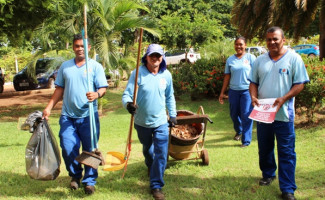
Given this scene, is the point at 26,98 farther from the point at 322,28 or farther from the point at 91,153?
the point at 322,28

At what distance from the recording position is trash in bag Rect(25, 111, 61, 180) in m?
3.96

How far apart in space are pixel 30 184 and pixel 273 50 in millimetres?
3854

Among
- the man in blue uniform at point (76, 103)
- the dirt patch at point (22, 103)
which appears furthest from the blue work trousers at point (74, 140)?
the dirt patch at point (22, 103)

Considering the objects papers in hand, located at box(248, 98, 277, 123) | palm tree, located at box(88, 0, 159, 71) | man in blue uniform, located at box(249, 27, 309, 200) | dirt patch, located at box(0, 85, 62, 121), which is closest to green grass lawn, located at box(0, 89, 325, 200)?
man in blue uniform, located at box(249, 27, 309, 200)

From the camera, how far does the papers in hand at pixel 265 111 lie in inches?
147

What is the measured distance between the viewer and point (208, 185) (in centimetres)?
438

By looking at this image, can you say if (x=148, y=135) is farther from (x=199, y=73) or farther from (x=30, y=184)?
(x=199, y=73)

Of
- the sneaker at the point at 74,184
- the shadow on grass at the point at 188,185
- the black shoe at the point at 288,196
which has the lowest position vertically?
the shadow on grass at the point at 188,185

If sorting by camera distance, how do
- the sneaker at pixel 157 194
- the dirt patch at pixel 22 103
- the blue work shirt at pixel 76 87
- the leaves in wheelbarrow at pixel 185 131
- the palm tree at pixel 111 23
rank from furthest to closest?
the dirt patch at pixel 22 103, the palm tree at pixel 111 23, the leaves in wheelbarrow at pixel 185 131, the blue work shirt at pixel 76 87, the sneaker at pixel 157 194

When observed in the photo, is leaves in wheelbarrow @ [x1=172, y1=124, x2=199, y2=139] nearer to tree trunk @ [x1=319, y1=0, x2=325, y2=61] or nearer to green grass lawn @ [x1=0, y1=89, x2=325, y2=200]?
green grass lawn @ [x1=0, y1=89, x2=325, y2=200]

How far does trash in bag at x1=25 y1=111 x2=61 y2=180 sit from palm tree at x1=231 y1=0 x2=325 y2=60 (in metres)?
8.35

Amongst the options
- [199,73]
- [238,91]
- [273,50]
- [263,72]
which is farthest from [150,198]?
[199,73]

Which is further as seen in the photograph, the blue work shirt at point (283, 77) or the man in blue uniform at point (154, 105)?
the man in blue uniform at point (154, 105)

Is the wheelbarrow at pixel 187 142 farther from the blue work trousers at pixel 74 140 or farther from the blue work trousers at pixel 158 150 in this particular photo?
the blue work trousers at pixel 74 140
